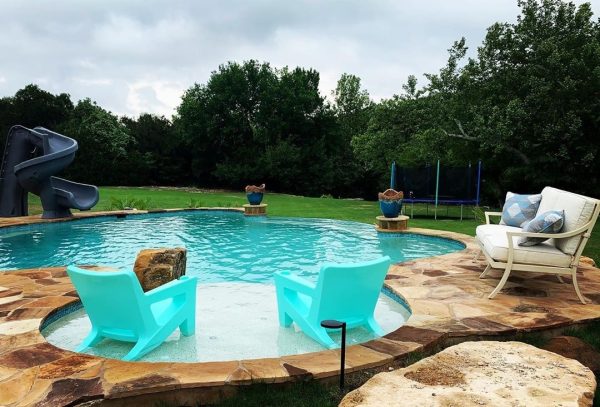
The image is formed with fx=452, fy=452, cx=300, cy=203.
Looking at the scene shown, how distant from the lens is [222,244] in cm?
970

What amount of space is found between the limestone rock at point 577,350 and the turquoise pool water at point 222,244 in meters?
3.89

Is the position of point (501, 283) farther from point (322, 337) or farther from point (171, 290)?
point (171, 290)

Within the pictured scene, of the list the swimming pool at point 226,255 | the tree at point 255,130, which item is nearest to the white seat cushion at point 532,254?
the swimming pool at point 226,255

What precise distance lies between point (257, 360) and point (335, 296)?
0.81 metres

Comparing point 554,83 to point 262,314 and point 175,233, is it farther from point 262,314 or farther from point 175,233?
point 262,314

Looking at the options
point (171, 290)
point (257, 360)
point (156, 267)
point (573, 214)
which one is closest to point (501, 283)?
point (573, 214)

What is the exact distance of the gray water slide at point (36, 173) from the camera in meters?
11.6

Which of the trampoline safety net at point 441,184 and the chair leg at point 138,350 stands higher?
the trampoline safety net at point 441,184

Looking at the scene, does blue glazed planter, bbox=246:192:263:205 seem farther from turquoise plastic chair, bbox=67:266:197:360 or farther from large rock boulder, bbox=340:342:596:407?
large rock boulder, bbox=340:342:596:407

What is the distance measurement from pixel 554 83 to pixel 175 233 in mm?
12959

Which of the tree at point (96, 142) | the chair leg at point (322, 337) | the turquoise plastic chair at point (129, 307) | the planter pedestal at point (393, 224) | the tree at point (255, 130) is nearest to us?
the turquoise plastic chair at point (129, 307)

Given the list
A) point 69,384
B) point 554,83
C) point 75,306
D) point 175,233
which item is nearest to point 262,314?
point 75,306

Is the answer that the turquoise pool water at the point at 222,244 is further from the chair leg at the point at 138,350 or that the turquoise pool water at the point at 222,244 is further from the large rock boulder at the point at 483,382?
the large rock boulder at the point at 483,382

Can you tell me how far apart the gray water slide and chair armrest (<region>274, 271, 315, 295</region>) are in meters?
9.64
